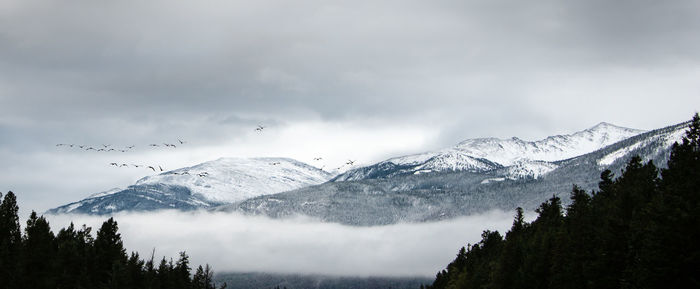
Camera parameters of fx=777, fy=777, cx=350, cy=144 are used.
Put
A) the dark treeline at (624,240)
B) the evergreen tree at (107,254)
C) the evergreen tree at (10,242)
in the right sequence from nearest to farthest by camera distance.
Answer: the dark treeline at (624,240) < the evergreen tree at (10,242) < the evergreen tree at (107,254)

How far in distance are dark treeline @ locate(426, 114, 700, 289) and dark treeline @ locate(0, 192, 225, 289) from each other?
1749 inches

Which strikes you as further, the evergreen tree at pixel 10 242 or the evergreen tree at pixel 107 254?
the evergreen tree at pixel 107 254

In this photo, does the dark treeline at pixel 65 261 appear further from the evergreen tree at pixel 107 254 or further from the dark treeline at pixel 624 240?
the dark treeline at pixel 624 240

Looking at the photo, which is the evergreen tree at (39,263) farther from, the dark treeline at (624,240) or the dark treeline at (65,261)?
the dark treeline at (624,240)

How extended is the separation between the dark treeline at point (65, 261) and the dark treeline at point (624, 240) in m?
44.4

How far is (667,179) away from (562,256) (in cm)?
1487

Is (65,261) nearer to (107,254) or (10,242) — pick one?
(107,254)

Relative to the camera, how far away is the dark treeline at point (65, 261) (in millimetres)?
89562

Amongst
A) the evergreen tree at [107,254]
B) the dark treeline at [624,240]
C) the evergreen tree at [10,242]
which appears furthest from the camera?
the evergreen tree at [107,254]

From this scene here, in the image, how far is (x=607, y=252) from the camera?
6362 centimetres

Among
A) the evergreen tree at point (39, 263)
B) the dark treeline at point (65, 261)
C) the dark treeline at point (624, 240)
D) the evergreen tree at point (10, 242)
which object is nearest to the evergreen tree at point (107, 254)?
the dark treeline at point (65, 261)

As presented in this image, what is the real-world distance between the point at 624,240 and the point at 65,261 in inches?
2514

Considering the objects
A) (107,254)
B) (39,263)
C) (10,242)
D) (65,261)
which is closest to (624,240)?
(65,261)

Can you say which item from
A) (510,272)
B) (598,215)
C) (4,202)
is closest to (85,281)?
(4,202)
